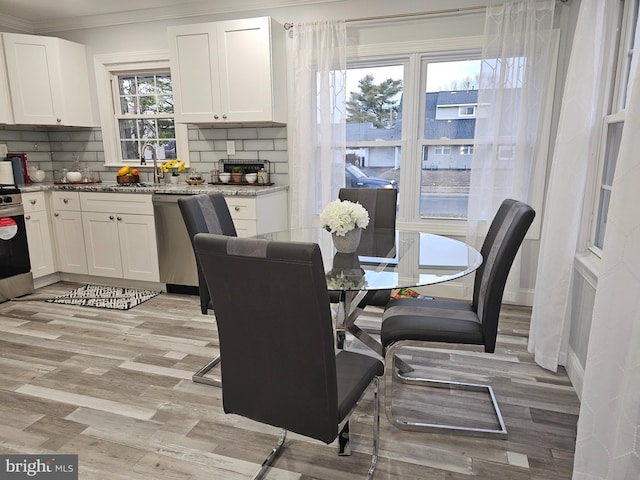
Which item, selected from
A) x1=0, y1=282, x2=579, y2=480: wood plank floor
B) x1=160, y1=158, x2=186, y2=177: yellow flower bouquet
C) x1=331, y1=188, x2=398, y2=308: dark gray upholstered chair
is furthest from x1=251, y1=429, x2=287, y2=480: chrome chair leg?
x1=160, y1=158, x2=186, y2=177: yellow flower bouquet

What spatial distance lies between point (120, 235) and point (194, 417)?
2.34 meters

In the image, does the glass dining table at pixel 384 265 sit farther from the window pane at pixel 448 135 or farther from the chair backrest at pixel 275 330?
the window pane at pixel 448 135

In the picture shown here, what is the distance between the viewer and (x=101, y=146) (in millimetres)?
4441

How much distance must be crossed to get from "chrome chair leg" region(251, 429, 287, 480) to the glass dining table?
56 centimetres

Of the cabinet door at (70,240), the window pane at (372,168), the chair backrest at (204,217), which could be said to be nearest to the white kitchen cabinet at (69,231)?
the cabinet door at (70,240)

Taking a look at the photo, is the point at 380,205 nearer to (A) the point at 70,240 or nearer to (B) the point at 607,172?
(B) the point at 607,172

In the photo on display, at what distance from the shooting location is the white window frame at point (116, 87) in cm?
412

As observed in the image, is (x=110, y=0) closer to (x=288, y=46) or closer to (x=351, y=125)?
(x=288, y=46)

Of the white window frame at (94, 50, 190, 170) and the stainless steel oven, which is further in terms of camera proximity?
the white window frame at (94, 50, 190, 170)

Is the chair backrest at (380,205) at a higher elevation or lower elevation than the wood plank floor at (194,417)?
higher

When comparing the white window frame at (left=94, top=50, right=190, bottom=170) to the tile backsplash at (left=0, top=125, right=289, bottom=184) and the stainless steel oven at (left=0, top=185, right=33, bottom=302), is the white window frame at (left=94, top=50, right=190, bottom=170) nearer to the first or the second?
the tile backsplash at (left=0, top=125, right=289, bottom=184)

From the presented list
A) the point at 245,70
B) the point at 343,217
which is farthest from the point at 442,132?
the point at 343,217

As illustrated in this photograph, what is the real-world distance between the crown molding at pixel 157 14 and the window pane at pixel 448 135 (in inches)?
44.3

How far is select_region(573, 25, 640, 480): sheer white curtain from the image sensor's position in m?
1.28
